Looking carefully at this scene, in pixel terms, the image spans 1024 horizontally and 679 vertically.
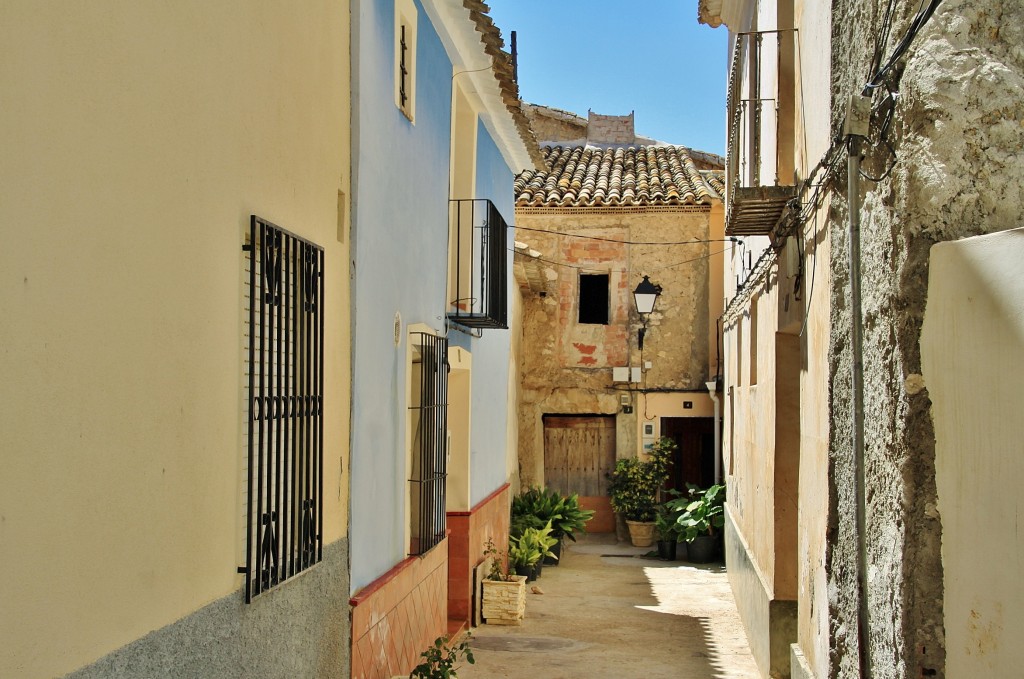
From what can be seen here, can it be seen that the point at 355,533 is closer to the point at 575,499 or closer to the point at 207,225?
the point at 207,225

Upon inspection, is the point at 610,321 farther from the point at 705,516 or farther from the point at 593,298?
the point at 705,516

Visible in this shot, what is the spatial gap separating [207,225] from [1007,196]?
10.1ft

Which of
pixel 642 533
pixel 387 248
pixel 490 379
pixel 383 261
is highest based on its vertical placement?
pixel 387 248

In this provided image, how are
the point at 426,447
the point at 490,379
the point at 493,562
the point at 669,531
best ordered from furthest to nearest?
the point at 669,531 → the point at 490,379 → the point at 493,562 → the point at 426,447

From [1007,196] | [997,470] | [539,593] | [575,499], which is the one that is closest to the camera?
[997,470]

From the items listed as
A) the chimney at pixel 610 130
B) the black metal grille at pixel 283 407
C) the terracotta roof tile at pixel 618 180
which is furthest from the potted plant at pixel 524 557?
the chimney at pixel 610 130

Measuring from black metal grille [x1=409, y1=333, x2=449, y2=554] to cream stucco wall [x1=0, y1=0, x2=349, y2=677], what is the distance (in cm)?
312

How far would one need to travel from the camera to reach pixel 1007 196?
3.91 meters

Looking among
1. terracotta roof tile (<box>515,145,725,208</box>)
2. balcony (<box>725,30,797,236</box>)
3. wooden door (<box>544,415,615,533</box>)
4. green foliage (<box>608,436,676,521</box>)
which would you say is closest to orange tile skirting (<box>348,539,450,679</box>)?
balcony (<box>725,30,797,236</box>)

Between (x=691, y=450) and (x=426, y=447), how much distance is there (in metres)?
11.5

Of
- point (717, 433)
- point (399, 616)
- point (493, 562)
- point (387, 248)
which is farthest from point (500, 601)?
point (717, 433)

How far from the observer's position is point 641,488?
60.0 feet

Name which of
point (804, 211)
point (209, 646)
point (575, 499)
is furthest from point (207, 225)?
point (575, 499)

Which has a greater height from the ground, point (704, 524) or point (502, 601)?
point (704, 524)
